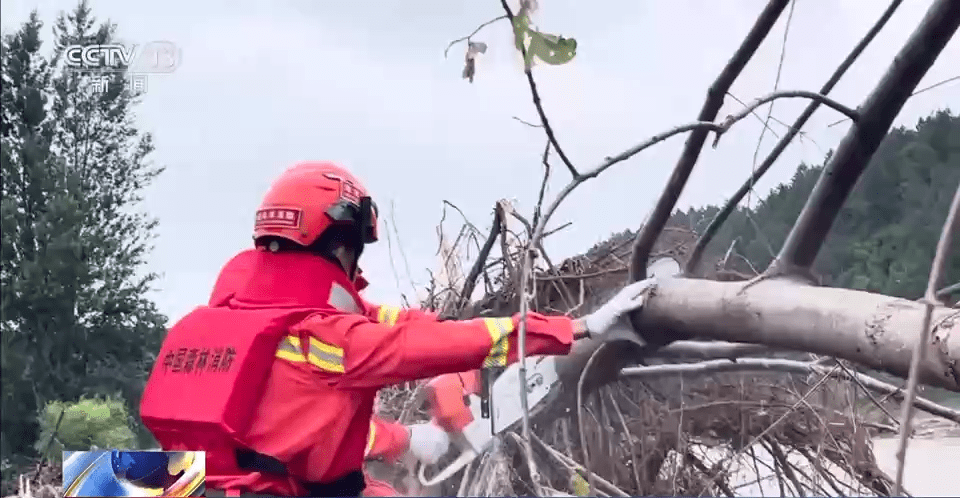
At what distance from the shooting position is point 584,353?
219 centimetres

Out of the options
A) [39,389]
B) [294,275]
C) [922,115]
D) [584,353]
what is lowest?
[39,389]

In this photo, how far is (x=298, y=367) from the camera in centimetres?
211

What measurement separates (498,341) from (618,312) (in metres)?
0.25

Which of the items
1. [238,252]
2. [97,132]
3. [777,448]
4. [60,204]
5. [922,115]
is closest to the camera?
[922,115]

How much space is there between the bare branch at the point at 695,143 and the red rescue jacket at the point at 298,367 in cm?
22

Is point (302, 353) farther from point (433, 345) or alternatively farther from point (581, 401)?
point (581, 401)

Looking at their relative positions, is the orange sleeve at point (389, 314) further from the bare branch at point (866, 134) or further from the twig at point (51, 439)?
the twig at point (51, 439)

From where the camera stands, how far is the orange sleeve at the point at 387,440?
229 cm

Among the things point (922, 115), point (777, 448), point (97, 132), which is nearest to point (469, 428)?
point (777, 448)

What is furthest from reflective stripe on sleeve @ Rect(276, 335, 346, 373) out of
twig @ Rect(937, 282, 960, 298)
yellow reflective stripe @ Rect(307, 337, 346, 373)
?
twig @ Rect(937, 282, 960, 298)

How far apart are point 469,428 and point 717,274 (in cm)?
61

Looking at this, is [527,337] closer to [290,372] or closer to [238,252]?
[290,372]

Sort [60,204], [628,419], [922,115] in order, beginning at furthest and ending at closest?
[60,204] < [628,419] < [922,115]
